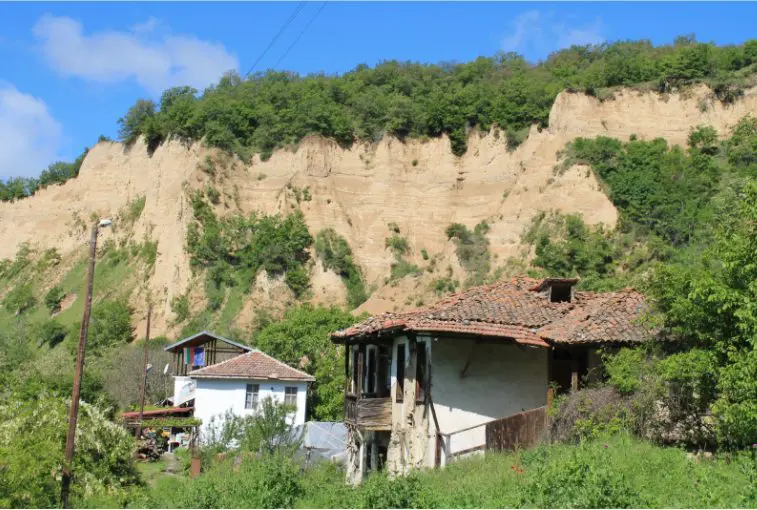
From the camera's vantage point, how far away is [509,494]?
Result: 13539 mm

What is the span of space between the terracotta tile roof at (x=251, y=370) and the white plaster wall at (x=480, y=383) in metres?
17.0

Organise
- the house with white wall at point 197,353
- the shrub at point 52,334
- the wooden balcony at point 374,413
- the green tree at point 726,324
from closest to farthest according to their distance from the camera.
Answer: the green tree at point 726,324 → the wooden balcony at point 374,413 → the house with white wall at point 197,353 → the shrub at point 52,334

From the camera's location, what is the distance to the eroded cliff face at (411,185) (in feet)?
187

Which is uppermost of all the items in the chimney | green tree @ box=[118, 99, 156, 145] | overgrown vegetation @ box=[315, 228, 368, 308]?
green tree @ box=[118, 99, 156, 145]

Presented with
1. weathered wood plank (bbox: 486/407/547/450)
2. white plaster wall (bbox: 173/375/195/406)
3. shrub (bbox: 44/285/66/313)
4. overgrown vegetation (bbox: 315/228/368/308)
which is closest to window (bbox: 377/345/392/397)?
weathered wood plank (bbox: 486/407/547/450)

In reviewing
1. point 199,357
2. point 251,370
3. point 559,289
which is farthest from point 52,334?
point 559,289

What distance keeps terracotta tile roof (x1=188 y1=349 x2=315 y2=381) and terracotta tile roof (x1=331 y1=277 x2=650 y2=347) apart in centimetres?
1271

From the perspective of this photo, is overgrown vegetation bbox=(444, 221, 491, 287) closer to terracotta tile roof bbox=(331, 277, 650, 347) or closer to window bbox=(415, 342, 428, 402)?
terracotta tile roof bbox=(331, 277, 650, 347)

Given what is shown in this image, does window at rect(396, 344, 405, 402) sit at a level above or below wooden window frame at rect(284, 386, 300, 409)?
above

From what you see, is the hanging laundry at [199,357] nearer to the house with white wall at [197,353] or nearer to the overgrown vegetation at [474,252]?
the house with white wall at [197,353]

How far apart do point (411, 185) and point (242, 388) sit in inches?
1278

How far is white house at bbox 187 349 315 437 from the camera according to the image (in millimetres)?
36000

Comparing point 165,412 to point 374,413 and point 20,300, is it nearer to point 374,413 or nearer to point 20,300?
point 374,413

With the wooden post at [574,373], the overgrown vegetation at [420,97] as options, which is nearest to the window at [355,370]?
the wooden post at [574,373]
